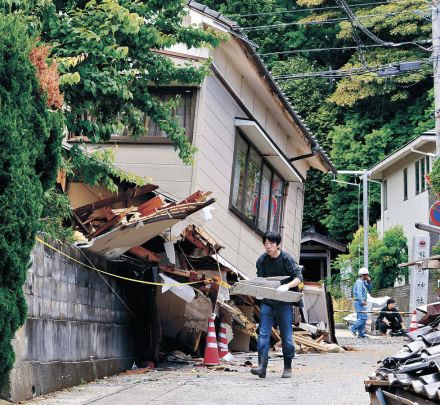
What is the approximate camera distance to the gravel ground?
9359 mm

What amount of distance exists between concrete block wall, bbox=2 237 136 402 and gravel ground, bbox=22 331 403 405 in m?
0.23

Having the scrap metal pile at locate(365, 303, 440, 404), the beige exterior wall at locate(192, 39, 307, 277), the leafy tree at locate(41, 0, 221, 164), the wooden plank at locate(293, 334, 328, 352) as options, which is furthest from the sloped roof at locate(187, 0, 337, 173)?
the scrap metal pile at locate(365, 303, 440, 404)

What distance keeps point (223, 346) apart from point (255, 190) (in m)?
5.74

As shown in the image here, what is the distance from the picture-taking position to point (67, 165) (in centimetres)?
1178

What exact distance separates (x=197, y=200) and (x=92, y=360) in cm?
278

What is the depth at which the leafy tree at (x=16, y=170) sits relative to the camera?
24.4 ft

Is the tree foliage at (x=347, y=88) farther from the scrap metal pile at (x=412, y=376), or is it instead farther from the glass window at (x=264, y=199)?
the scrap metal pile at (x=412, y=376)

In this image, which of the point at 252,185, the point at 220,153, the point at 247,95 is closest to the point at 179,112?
the point at 220,153

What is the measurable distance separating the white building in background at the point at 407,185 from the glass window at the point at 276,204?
1368cm

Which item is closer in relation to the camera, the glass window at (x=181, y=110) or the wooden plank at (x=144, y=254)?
the wooden plank at (x=144, y=254)

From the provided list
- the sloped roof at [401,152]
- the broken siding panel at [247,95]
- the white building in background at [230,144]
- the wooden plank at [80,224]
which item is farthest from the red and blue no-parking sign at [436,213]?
the sloped roof at [401,152]

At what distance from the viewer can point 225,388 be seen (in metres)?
10.6

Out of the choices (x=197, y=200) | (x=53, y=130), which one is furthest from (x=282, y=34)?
(x=53, y=130)

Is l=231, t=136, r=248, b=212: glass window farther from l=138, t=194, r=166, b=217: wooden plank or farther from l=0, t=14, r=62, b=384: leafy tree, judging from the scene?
l=0, t=14, r=62, b=384: leafy tree
